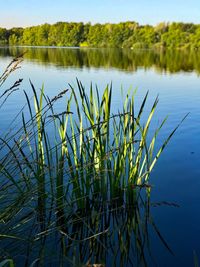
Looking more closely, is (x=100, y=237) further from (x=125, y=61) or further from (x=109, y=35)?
(x=109, y=35)

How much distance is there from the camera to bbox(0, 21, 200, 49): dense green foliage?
97031 mm

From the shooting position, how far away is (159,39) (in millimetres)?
105125

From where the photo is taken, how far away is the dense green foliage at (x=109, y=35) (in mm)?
97031

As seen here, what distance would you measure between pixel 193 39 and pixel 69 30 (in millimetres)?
56867

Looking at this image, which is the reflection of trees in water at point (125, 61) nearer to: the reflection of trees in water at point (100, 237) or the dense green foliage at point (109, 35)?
the reflection of trees in water at point (100, 237)

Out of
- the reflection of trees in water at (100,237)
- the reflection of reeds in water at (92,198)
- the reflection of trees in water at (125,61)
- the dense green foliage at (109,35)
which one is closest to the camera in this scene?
the reflection of trees in water at (100,237)

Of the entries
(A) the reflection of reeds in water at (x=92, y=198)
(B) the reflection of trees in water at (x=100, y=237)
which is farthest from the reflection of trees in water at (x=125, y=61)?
(A) the reflection of reeds in water at (x=92, y=198)

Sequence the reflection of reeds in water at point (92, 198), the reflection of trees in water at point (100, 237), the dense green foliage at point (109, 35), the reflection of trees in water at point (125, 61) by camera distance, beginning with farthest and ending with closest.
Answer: the dense green foliage at point (109, 35) < the reflection of trees in water at point (125, 61) < the reflection of reeds in water at point (92, 198) < the reflection of trees in water at point (100, 237)

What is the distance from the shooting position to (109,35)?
400ft

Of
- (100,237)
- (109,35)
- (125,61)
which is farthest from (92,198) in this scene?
(109,35)

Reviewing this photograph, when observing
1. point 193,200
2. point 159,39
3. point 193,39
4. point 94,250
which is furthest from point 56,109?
point 159,39

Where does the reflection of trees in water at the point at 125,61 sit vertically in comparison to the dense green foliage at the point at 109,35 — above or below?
below

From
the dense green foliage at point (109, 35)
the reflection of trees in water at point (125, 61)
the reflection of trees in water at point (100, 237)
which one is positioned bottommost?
the reflection of trees in water at point (125, 61)

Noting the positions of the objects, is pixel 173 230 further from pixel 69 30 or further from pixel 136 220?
pixel 69 30
